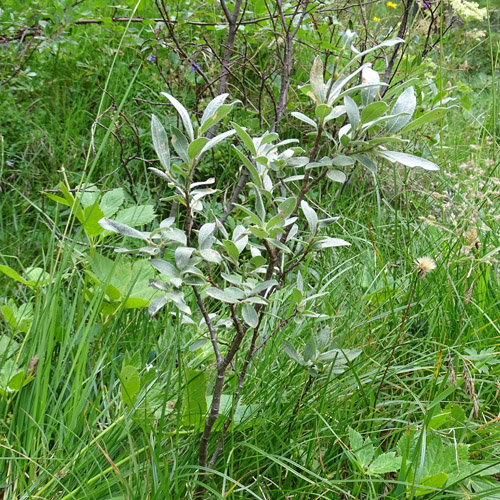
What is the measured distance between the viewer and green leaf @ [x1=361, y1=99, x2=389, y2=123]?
96cm

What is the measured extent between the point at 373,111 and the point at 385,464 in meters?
Result: 0.70

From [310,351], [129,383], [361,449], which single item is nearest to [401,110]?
[310,351]

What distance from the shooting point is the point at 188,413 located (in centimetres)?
128

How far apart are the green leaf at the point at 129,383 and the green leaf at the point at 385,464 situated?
1.68 ft

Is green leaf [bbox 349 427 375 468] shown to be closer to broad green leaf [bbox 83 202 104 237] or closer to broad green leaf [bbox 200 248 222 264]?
broad green leaf [bbox 200 248 222 264]

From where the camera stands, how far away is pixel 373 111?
3.21ft

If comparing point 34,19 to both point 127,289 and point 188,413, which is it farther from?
Result: point 188,413

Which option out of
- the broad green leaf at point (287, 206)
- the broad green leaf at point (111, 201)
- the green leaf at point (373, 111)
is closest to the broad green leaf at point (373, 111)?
the green leaf at point (373, 111)

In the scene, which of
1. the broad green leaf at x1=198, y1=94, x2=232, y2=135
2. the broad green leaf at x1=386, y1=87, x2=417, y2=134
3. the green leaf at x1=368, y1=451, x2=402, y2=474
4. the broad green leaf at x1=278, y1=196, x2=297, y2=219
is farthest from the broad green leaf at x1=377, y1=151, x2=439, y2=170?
the green leaf at x1=368, y1=451, x2=402, y2=474

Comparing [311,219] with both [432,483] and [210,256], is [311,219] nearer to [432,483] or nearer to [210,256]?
[210,256]

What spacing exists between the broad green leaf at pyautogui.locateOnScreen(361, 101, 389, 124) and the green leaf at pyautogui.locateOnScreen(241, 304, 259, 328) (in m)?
0.39

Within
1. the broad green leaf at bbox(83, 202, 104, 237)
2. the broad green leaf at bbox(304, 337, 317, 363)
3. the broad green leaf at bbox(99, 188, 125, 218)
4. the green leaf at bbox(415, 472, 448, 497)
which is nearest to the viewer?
the green leaf at bbox(415, 472, 448, 497)

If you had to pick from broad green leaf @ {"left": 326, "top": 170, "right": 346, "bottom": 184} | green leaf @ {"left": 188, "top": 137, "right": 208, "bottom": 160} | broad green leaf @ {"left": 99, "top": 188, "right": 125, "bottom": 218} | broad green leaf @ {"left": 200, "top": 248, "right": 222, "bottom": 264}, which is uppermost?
green leaf @ {"left": 188, "top": 137, "right": 208, "bottom": 160}

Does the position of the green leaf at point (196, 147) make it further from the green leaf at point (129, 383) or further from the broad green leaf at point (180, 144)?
the green leaf at point (129, 383)
